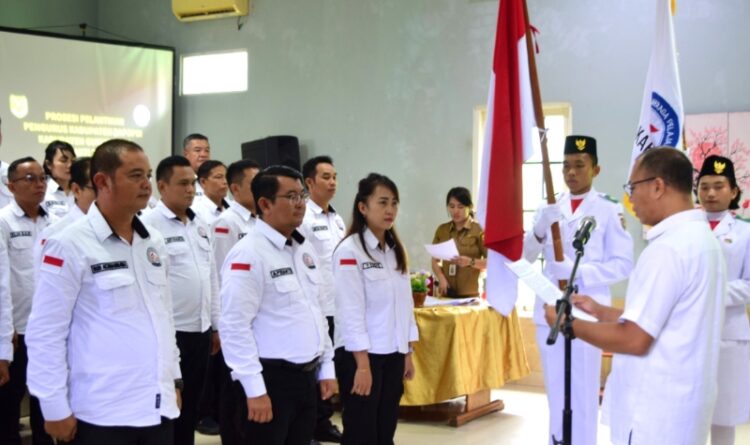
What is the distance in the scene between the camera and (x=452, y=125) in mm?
7922

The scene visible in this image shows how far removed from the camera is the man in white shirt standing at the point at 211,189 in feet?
17.4

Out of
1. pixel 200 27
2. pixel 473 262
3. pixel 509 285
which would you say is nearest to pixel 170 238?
pixel 509 285

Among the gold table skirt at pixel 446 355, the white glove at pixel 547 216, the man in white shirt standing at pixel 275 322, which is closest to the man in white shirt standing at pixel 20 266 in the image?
the man in white shirt standing at pixel 275 322

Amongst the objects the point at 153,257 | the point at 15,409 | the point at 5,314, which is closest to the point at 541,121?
the point at 153,257

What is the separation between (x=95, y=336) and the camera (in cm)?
256

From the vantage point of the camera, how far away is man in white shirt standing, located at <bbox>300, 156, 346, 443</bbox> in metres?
5.05

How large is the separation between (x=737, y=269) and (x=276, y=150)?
17.1ft

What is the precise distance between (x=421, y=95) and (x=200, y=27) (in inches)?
112

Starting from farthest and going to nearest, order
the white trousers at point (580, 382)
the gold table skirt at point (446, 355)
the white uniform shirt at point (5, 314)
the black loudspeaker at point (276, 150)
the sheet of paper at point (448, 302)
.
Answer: the black loudspeaker at point (276, 150), the sheet of paper at point (448, 302), the gold table skirt at point (446, 355), the white trousers at point (580, 382), the white uniform shirt at point (5, 314)

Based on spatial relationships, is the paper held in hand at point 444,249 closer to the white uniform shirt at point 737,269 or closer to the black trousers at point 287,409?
the white uniform shirt at point 737,269

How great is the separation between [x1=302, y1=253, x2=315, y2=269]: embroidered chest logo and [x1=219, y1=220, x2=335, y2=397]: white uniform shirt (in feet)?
0.08

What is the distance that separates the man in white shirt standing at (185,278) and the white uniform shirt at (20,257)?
2.86 ft

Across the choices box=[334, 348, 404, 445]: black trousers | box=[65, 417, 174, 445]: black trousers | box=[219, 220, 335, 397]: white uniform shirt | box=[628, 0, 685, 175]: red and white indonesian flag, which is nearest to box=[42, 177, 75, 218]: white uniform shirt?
box=[334, 348, 404, 445]: black trousers

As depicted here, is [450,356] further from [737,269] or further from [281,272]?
[281,272]
